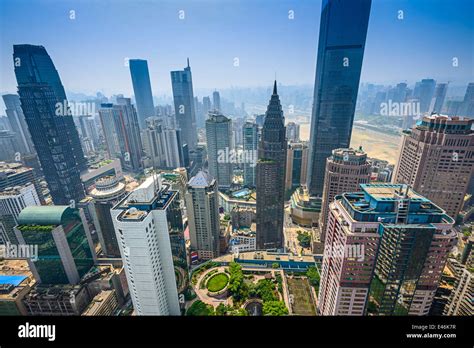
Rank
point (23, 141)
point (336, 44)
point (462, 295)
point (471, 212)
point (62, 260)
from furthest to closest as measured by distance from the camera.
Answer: point (23, 141) < point (336, 44) < point (471, 212) < point (62, 260) < point (462, 295)

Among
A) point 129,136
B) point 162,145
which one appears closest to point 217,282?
point 162,145

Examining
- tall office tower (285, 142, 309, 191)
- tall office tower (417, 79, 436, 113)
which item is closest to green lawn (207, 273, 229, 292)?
tall office tower (285, 142, 309, 191)

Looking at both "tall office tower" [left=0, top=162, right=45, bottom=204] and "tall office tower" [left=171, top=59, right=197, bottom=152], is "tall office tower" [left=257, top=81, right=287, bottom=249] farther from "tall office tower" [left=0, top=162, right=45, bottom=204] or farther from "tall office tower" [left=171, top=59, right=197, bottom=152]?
"tall office tower" [left=171, top=59, right=197, bottom=152]

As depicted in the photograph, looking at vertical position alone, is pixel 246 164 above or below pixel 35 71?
below
